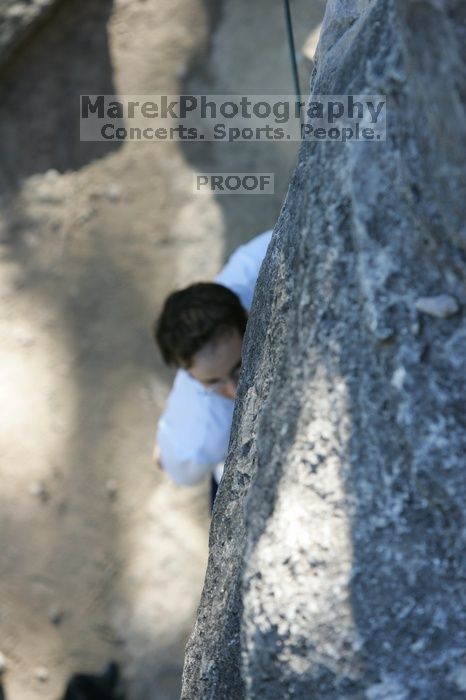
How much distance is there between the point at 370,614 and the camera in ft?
2.63

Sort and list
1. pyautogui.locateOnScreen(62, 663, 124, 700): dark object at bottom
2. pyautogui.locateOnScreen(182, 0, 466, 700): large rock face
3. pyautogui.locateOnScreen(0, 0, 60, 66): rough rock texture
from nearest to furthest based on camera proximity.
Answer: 1. pyautogui.locateOnScreen(182, 0, 466, 700): large rock face
2. pyautogui.locateOnScreen(62, 663, 124, 700): dark object at bottom
3. pyautogui.locateOnScreen(0, 0, 60, 66): rough rock texture

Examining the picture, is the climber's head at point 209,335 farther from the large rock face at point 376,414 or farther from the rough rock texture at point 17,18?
the rough rock texture at point 17,18

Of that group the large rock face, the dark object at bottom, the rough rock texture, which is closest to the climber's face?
the large rock face

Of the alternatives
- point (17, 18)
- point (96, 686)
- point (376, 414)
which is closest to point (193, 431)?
point (376, 414)

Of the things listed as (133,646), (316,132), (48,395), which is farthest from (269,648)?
(48,395)

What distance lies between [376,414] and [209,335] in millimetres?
A: 683

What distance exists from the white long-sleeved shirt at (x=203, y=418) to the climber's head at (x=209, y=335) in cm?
4

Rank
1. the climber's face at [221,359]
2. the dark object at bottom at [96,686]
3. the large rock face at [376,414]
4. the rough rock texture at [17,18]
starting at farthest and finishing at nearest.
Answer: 1. the rough rock texture at [17,18]
2. the dark object at bottom at [96,686]
3. the climber's face at [221,359]
4. the large rock face at [376,414]

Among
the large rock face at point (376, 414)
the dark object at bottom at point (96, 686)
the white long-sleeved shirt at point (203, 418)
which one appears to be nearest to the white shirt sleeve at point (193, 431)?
the white long-sleeved shirt at point (203, 418)

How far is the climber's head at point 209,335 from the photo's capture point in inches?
57.1

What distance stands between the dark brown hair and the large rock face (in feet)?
1.85

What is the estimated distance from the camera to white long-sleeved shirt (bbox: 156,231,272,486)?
152 centimetres

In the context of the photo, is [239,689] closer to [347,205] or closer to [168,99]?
[347,205]

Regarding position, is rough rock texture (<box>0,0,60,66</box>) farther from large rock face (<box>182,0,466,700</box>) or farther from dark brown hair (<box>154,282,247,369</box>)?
large rock face (<box>182,0,466,700</box>)
